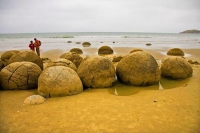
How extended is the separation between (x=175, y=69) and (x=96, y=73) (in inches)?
130

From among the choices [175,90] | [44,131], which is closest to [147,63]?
[175,90]

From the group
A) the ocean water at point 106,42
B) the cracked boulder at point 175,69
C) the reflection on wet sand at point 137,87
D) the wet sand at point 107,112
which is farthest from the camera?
the ocean water at point 106,42

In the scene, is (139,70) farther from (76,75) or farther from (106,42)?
(106,42)

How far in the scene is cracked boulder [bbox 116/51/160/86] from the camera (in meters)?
6.48

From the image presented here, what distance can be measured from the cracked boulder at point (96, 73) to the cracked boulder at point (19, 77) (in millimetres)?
1633

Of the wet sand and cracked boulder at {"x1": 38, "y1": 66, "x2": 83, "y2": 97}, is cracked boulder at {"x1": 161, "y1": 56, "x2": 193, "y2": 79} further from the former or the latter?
cracked boulder at {"x1": 38, "y1": 66, "x2": 83, "y2": 97}

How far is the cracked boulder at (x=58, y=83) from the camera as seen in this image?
536cm

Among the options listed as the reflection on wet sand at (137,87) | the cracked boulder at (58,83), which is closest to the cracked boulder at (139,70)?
the reflection on wet sand at (137,87)

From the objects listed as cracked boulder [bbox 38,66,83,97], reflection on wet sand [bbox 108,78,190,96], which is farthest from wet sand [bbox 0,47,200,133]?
cracked boulder [bbox 38,66,83,97]

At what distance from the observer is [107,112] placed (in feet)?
13.9

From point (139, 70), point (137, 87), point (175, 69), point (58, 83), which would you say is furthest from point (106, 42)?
point (58, 83)

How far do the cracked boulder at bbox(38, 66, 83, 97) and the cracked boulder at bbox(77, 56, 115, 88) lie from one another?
2.14 feet

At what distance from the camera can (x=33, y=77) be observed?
6.34 meters

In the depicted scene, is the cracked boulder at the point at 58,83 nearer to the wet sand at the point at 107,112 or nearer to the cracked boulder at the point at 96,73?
the wet sand at the point at 107,112
